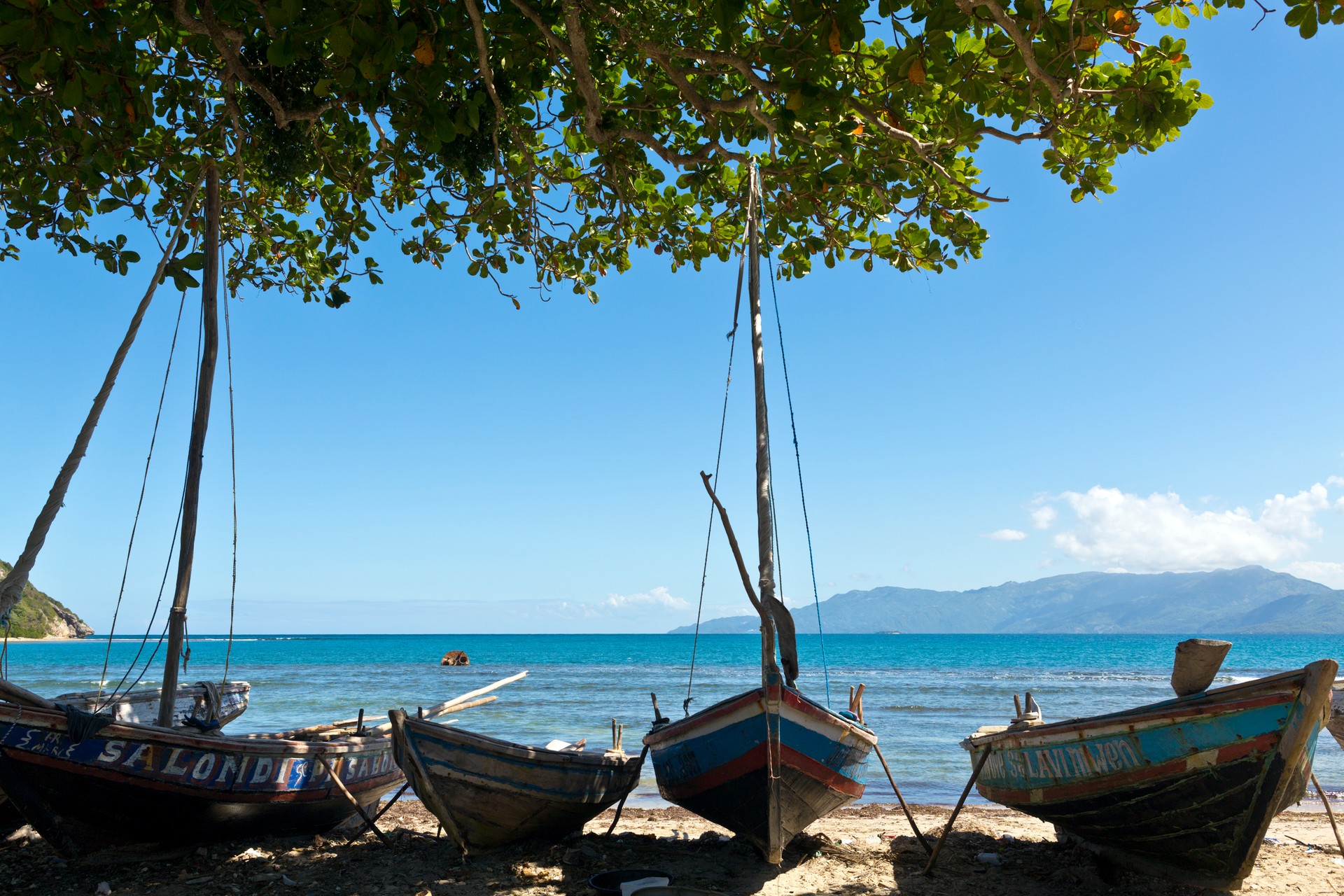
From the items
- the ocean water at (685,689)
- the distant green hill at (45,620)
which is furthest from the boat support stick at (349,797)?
the distant green hill at (45,620)

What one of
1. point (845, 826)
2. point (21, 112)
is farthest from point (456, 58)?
point (845, 826)

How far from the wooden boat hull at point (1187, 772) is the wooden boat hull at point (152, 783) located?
19.8 ft

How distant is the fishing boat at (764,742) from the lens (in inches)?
242

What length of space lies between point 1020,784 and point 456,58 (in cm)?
681

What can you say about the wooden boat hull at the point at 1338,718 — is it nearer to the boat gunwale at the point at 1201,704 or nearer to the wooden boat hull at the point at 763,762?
the boat gunwale at the point at 1201,704

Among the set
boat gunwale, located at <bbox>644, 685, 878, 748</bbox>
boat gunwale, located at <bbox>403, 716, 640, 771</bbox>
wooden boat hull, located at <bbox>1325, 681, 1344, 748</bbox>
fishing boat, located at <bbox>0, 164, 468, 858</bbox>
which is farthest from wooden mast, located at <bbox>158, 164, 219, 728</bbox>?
wooden boat hull, located at <bbox>1325, 681, 1344, 748</bbox>

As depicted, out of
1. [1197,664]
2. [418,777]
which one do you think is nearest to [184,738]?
[418,777]

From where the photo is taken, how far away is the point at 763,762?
6.15 meters

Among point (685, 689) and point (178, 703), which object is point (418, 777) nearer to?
point (178, 703)

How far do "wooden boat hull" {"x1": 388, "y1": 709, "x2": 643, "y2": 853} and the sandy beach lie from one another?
0.78 feet

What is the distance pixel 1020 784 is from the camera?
6566mm

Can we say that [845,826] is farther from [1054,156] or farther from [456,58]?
[456,58]

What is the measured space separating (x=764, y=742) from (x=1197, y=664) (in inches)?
114

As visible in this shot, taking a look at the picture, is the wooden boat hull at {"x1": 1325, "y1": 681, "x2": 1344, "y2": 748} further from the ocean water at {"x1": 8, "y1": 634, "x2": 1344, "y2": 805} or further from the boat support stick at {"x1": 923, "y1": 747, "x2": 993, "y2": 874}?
the ocean water at {"x1": 8, "y1": 634, "x2": 1344, "y2": 805}
